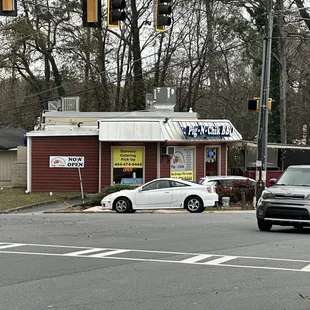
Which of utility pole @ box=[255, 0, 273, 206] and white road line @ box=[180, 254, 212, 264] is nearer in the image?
white road line @ box=[180, 254, 212, 264]

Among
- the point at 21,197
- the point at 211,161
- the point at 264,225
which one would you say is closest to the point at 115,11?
the point at 264,225

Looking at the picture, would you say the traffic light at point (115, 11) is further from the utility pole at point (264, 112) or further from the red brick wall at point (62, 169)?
the red brick wall at point (62, 169)

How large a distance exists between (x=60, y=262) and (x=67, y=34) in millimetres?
36172

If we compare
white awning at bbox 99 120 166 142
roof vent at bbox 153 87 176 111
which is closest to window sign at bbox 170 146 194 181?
white awning at bbox 99 120 166 142

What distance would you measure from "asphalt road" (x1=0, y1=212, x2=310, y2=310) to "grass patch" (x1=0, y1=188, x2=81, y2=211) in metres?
12.7

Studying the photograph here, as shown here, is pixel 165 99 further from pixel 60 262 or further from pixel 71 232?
pixel 60 262

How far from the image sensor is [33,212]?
88.6ft

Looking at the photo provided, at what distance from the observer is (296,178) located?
16.6 meters

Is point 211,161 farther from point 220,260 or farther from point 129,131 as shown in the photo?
point 220,260

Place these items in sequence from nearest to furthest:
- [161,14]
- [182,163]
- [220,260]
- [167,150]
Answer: [220,260] < [161,14] < [167,150] < [182,163]

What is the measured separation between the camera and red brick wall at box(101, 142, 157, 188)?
33.8 m

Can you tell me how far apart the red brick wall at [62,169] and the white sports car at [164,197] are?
8675 mm

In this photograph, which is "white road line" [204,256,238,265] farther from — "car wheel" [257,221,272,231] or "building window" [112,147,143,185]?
"building window" [112,147,143,185]

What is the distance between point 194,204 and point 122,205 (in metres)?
2.94
